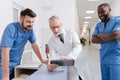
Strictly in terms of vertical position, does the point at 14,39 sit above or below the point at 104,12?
below

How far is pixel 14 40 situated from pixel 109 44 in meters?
1.11

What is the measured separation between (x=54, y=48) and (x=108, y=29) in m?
0.72

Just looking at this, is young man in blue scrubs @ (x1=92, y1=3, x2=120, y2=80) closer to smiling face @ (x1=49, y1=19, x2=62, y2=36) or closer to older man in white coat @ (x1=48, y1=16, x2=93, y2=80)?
older man in white coat @ (x1=48, y1=16, x2=93, y2=80)

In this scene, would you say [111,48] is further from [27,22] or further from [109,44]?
[27,22]

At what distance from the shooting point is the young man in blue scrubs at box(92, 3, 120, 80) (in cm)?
222

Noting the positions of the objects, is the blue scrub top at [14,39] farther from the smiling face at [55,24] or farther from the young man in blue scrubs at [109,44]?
the young man in blue scrubs at [109,44]

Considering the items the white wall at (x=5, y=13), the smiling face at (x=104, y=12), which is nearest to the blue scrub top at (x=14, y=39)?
the smiling face at (x=104, y=12)

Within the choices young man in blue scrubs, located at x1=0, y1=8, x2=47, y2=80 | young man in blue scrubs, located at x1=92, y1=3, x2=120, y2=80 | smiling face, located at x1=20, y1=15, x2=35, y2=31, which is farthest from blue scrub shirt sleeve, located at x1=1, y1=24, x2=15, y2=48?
young man in blue scrubs, located at x1=92, y1=3, x2=120, y2=80

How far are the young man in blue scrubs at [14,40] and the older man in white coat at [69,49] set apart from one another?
237 millimetres


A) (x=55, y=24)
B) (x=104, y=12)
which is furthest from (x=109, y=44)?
(x=55, y=24)

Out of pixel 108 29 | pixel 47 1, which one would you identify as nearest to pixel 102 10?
pixel 108 29

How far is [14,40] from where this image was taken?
6.42 ft

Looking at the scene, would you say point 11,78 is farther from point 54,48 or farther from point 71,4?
point 71,4

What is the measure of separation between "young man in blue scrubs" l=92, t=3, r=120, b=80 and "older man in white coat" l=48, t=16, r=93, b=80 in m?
0.42
